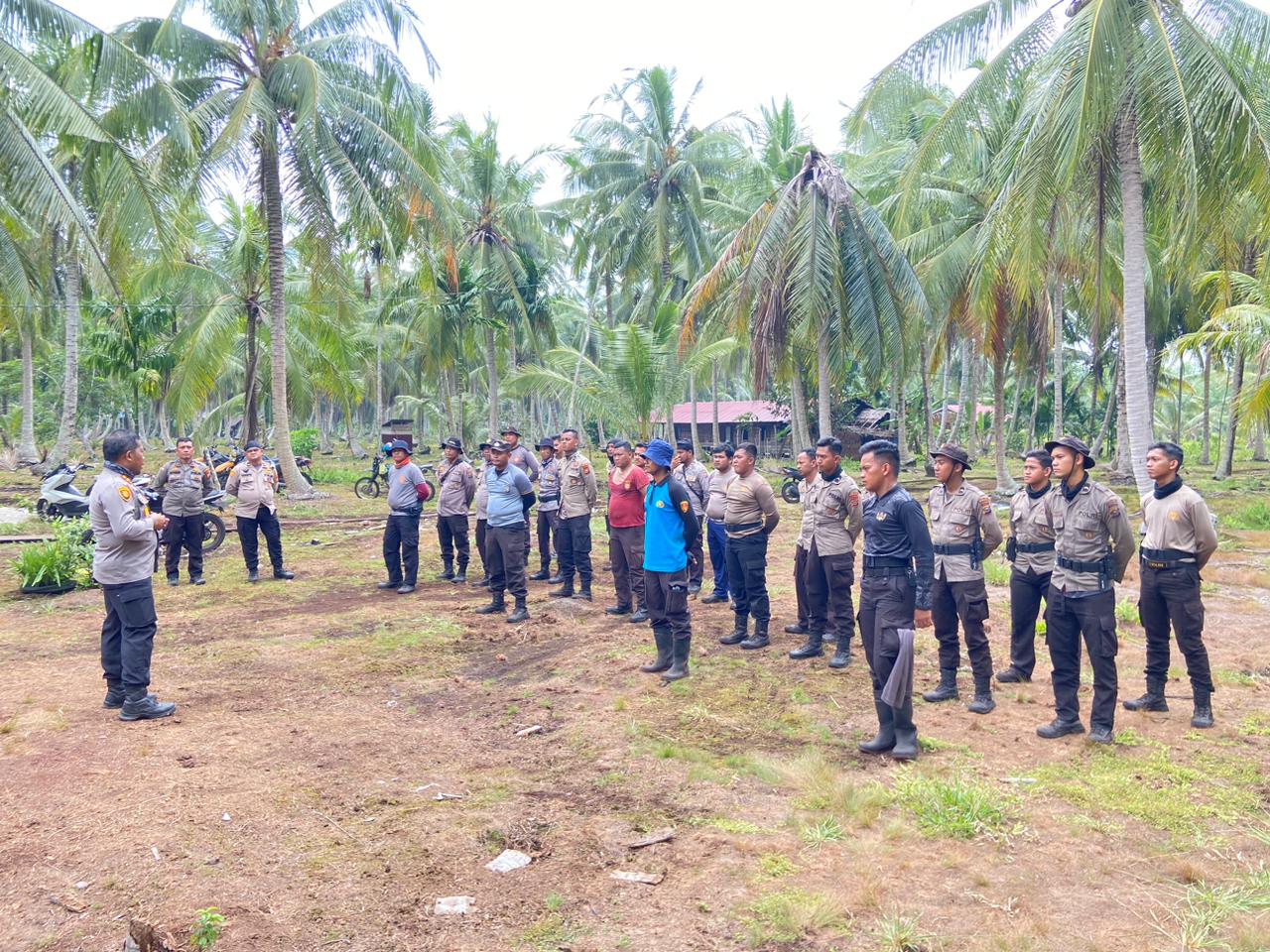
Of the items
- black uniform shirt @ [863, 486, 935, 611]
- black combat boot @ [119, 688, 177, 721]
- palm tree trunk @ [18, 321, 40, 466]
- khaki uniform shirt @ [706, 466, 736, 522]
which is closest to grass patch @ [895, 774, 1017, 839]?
black uniform shirt @ [863, 486, 935, 611]

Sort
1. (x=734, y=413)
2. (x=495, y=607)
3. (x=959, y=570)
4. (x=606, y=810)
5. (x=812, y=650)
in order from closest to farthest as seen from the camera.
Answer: (x=606, y=810)
(x=959, y=570)
(x=812, y=650)
(x=495, y=607)
(x=734, y=413)

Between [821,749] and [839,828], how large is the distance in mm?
1096

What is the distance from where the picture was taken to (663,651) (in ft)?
22.9

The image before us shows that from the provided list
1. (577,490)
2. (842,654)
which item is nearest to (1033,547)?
(842,654)

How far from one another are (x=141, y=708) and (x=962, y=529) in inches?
222

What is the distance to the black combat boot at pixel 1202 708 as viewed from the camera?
18.5 feet

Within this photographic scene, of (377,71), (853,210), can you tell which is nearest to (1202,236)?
(853,210)

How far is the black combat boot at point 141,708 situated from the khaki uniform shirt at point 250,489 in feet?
16.1

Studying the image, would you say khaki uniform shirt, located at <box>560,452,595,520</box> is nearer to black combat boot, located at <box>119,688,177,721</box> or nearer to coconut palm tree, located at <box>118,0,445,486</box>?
black combat boot, located at <box>119,688,177,721</box>

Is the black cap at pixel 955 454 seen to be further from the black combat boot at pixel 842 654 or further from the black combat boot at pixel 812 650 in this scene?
the black combat boot at pixel 812 650

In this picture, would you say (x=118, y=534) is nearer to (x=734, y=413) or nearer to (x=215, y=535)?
(x=215, y=535)

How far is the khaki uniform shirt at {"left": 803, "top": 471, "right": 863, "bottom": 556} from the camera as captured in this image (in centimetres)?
729

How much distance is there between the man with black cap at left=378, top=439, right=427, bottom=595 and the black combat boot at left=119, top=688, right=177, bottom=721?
424 cm

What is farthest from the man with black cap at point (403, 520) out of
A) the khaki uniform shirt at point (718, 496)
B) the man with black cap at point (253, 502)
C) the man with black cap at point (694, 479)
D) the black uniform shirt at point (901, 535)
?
the black uniform shirt at point (901, 535)
